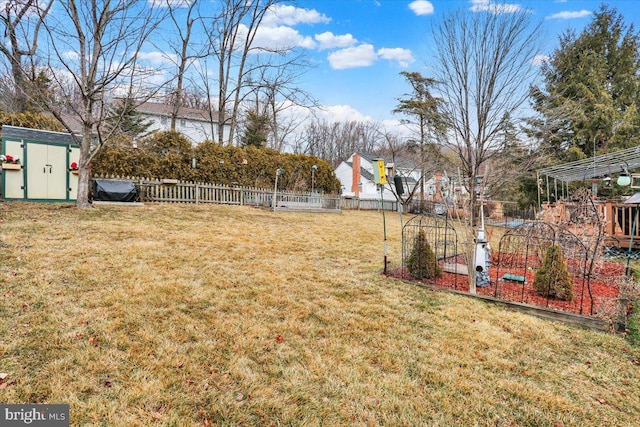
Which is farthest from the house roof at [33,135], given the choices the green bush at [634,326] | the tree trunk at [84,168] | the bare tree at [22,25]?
the green bush at [634,326]

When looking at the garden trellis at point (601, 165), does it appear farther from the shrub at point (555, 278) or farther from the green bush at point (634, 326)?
the shrub at point (555, 278)

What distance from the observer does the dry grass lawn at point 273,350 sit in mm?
2242

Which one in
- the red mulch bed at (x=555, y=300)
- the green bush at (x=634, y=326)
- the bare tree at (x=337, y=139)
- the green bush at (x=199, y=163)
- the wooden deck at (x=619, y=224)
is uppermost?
the bare tree at (x=337, y=139)

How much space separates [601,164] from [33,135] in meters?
16.4

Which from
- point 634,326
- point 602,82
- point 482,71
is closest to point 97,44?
point 482,71

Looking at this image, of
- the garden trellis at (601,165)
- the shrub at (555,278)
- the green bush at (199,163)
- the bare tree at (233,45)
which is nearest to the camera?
the shrub at (555,278)

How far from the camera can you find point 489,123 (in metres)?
6.77

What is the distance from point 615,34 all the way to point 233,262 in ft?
→ 76.6

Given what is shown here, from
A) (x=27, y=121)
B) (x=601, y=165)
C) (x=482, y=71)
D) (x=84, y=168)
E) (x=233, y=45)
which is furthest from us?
(x=233, y=45)

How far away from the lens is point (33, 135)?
368 inches

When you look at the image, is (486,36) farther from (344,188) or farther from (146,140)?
(344,188)

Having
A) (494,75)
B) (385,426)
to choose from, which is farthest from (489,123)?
(385,426)

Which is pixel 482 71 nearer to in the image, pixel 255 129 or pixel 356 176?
pixel 255 129

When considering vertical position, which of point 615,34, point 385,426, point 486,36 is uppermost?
point 615,34
